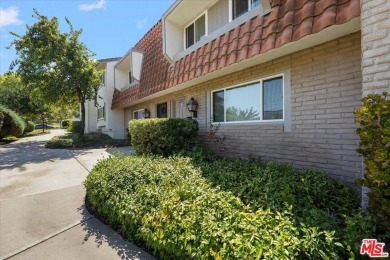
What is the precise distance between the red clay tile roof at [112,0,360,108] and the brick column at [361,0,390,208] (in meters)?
0.37

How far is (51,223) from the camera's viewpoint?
4.48 metres

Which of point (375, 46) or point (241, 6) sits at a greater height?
point (241, 6)

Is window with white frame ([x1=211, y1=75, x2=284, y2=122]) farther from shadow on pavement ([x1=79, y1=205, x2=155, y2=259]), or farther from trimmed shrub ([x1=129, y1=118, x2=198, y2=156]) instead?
shadow on pavement ([x1=79, y1=205, x2=155, y2=259])

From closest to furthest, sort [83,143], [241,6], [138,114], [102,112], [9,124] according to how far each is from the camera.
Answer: [241,6]
[83,143]
[138,114]
[9,124]
[102,112]

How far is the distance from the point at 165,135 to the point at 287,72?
13.0 feet

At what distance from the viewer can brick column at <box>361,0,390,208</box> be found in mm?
2846

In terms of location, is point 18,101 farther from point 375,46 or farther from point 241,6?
point 375,46

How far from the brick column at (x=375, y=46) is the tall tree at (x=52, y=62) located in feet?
51.5

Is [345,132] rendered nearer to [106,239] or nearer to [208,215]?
[208,215]

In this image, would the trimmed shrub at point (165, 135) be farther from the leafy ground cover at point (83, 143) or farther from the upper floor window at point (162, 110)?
the leafy ground cover at point (83, 143)

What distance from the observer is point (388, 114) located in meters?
2.60

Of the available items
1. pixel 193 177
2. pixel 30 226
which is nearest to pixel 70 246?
pixel 30 226

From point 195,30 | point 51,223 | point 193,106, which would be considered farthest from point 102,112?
point 51,223

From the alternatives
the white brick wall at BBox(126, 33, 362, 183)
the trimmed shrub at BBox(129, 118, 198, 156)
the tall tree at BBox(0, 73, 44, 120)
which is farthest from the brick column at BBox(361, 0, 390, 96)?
the tall tree at BBox(0, 73, 44, 120)
